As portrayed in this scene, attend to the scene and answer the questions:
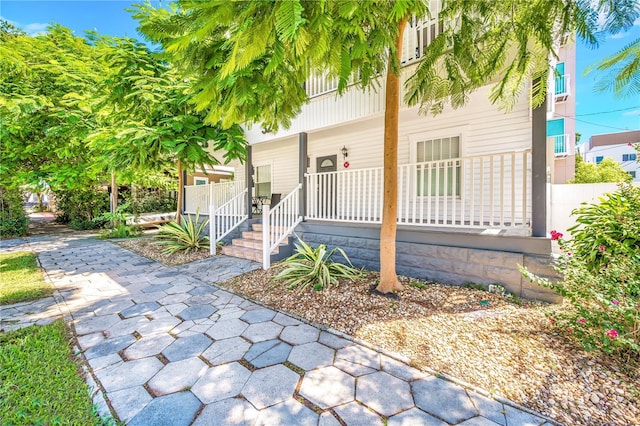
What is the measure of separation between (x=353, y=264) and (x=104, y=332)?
3943mm

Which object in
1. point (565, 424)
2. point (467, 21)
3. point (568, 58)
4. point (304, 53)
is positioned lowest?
point (565, 424)

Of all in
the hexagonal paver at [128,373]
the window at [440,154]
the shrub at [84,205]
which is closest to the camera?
the hexagonal paver at [128,373]

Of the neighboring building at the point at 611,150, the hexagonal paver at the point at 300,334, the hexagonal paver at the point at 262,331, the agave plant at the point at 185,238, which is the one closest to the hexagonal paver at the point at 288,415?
the hexagonal paver at the point at 300,334

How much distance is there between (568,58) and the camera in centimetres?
1241

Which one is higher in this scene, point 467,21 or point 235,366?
point 467,21

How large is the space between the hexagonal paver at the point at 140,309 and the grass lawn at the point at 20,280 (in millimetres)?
1870

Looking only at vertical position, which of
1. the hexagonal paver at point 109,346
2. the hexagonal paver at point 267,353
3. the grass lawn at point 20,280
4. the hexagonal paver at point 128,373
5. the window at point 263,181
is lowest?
the hexagonal paver at point 109,346

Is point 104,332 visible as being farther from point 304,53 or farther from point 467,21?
point 467,21

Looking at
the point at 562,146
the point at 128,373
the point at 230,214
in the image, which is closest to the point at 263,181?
the point at 230,214

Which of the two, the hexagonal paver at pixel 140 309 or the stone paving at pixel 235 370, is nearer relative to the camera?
the stone paving at pixel 235 370

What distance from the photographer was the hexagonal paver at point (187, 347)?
2672 mm

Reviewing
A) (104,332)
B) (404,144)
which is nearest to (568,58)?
(404,144)

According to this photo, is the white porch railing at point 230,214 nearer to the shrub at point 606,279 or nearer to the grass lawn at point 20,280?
the grass lawn at point 20,280

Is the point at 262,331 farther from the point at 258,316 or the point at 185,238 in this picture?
the point at 185,238
